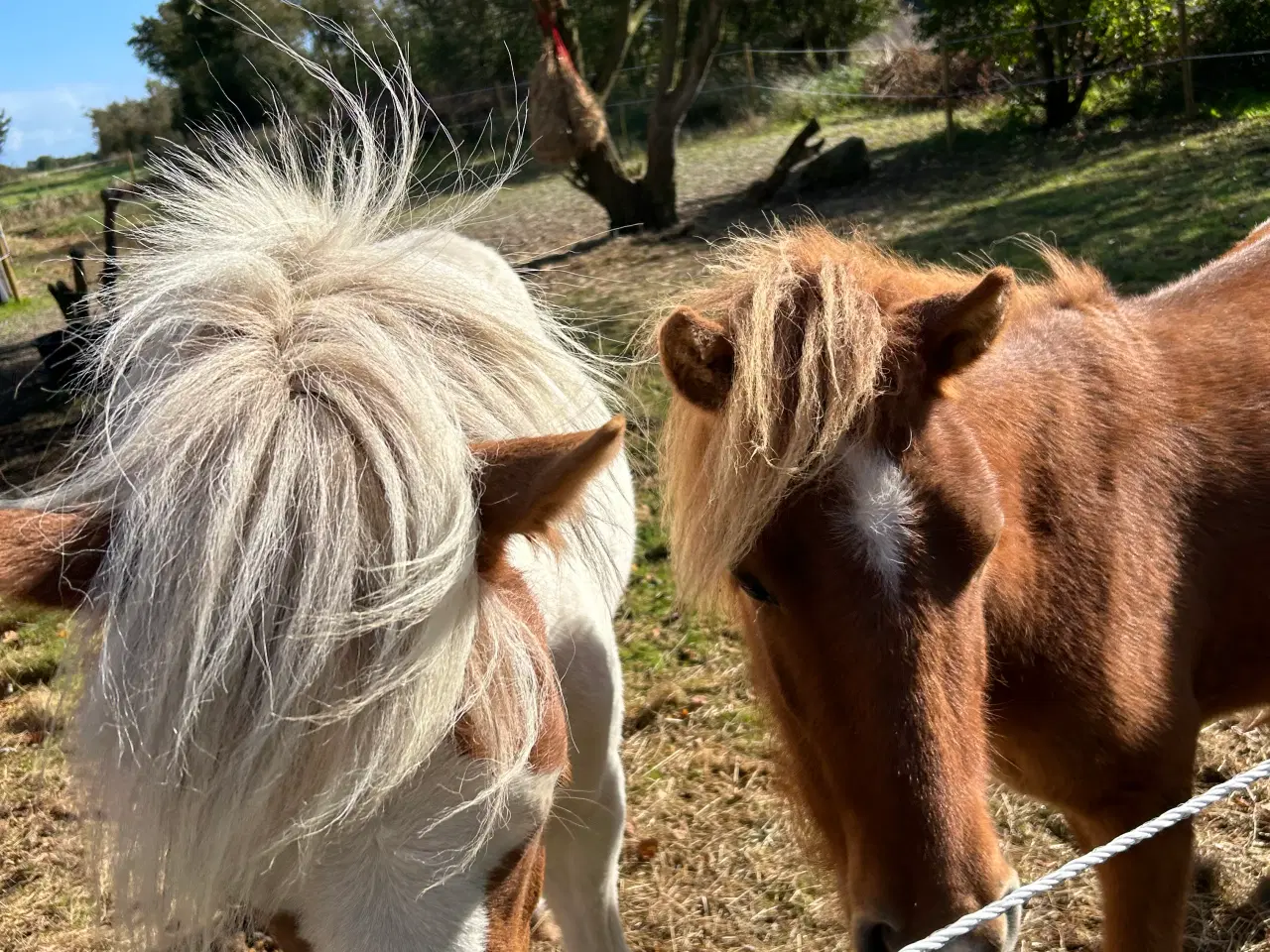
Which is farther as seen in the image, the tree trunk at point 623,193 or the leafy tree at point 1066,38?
the leafy tree at point 1066,38

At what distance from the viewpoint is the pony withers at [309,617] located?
1198mm

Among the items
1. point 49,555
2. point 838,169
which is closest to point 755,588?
point 49,555

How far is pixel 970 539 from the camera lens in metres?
1.64

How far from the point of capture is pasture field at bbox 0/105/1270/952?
9.14ft

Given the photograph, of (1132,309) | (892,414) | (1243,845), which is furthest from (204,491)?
(1243,845)

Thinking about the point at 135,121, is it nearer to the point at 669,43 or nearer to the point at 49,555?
the point at 669,43

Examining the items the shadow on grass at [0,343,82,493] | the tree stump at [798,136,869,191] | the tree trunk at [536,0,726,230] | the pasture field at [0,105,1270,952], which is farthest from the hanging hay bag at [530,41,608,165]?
the shadow on grass at [0,343,82,493]

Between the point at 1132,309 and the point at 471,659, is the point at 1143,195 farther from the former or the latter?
the point at 471,659

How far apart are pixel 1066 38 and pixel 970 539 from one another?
1416 cm

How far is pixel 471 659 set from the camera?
138cm

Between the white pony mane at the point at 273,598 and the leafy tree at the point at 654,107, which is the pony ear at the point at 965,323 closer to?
the white pony mane at the point at 273,598

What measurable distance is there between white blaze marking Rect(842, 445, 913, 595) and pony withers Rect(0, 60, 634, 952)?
0.47 meters

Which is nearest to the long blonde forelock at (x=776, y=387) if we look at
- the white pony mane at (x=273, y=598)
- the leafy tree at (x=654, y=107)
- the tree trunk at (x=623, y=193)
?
the white pony mane at (x=273, y=598)

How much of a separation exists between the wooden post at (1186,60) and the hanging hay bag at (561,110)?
308 inches
